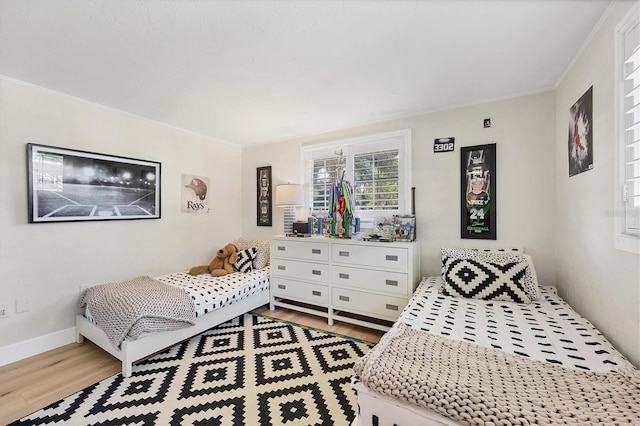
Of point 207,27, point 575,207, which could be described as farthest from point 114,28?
point 575,207

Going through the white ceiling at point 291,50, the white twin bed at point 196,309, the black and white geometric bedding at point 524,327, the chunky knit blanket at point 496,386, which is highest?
the white ceiling at point 291,50

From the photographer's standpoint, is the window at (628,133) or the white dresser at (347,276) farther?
the white dresser at (347,276)


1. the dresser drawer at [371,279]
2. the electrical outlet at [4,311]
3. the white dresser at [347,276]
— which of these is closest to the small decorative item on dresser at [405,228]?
the white dresser at [347,276]

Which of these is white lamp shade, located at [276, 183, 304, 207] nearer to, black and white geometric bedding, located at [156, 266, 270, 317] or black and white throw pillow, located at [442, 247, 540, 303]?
black and white geometric bedding, located at [156, 266, 270, 317]

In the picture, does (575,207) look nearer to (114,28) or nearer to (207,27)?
(207,27)

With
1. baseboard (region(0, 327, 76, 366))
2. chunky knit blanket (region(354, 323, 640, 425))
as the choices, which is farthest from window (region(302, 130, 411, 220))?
baseboard (region(0, 327, 76, 366))

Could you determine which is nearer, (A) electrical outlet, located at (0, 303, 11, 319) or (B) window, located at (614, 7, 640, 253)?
(B) window, located at (614, 7, 640, 253)

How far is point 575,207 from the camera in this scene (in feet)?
6.17

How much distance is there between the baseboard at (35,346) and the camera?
2094 millimetres

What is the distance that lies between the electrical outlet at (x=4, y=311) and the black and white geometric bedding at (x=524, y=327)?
3067 millimetres

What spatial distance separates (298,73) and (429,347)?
2015 mm

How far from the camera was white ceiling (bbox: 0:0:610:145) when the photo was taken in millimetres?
1404

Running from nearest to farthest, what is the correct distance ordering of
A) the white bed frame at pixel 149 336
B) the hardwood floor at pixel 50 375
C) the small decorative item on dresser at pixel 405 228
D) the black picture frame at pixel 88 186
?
the hardwood floor at pixel 50 375 < the white bed frame at pixel 149 336 < the black picture frame at pixel 88 186 < the small decorative item on dresser at pixel 405 228

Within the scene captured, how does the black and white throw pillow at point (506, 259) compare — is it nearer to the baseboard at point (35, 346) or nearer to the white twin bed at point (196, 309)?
the white twin bed at point (196, 309)
